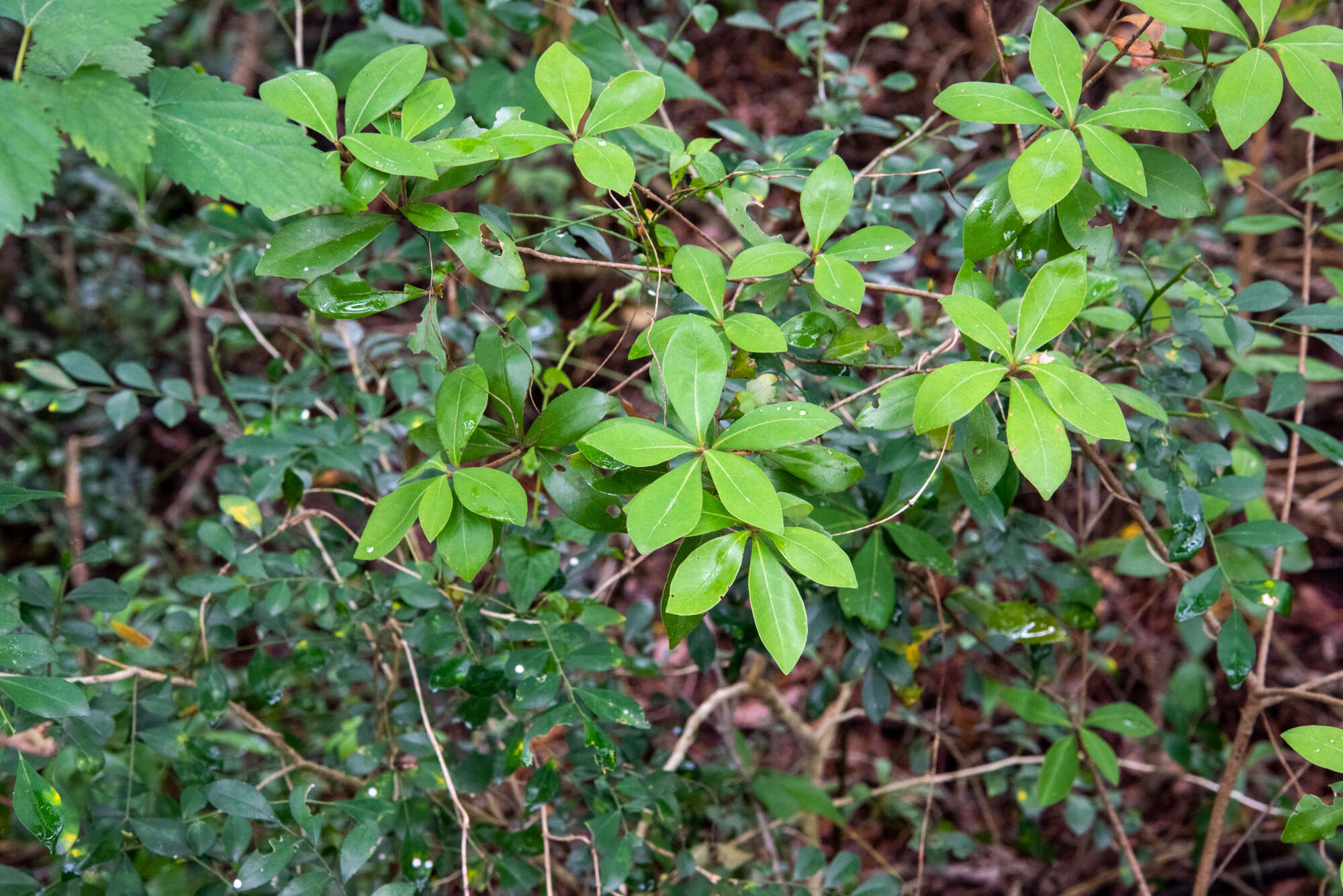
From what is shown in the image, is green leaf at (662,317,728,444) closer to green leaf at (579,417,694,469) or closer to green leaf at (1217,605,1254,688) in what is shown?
green leaf at (579,417,694,469)

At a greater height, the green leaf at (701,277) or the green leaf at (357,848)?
the green leaf at (701,277)

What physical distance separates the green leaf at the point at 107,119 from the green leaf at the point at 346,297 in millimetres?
192

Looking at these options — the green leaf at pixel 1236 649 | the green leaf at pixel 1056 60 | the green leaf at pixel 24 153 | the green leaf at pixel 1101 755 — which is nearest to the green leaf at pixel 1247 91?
the green leaf at pixel 1056 60

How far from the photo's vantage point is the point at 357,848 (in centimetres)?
114

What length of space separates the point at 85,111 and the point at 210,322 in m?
0.94

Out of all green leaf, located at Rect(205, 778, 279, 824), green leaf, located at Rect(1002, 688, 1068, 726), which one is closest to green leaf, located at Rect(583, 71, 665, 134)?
green leaf, located at Rect(205, 778, 279, 824)

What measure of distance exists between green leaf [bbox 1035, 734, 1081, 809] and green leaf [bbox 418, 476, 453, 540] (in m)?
1.17

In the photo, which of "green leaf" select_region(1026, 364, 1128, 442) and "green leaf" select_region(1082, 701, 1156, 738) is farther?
"green leaf" select_region(1082, 701, 1156, 738)

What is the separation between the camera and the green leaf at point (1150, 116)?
0.88m

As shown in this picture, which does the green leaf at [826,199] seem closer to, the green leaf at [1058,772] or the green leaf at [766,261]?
the green leaf at [766,261]

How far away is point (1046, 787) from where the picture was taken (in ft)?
4.90

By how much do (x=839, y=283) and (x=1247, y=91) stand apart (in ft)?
1.53

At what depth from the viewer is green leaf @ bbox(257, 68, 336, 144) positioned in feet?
2.96

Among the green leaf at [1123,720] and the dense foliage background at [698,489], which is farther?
the green leaf at [1123,720]
